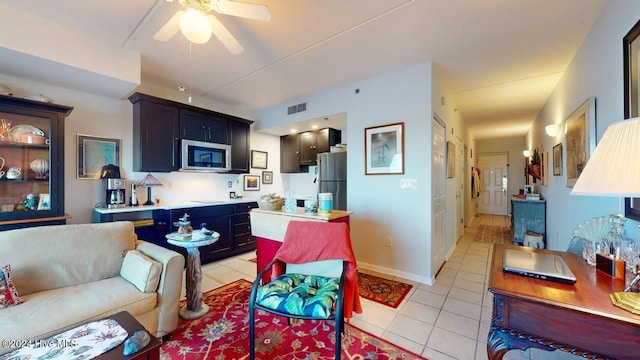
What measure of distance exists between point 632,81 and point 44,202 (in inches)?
191

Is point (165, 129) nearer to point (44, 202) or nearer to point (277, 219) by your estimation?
point (44, 202)

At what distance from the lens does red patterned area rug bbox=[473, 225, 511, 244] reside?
192 inches

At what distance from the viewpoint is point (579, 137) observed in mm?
2371

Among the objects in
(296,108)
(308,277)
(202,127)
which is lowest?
(308,277)

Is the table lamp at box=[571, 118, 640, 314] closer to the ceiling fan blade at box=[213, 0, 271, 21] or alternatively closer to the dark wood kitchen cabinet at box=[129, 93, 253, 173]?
the ceiling fan blade at box=[213, 0, 271, 21]

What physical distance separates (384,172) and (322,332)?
2.00m

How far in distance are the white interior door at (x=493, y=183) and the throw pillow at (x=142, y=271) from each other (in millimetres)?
9595

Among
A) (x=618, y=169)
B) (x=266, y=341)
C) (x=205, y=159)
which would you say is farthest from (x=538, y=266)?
(x=205, y=159)

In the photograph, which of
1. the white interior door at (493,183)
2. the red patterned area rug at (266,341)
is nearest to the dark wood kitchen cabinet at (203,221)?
the red patterned area rug at (266,341)

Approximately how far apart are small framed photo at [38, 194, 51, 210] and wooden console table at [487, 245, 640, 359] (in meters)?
3.81

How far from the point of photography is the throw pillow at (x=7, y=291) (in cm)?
147

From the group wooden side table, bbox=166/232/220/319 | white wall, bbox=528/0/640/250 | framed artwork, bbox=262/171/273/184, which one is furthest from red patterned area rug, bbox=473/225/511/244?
wooden side table, bbox=166/232/220/319

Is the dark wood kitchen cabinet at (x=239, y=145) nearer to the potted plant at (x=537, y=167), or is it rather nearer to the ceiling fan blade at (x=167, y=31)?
the ceiling fan blade at (x=167, y=31)

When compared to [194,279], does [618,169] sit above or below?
above
